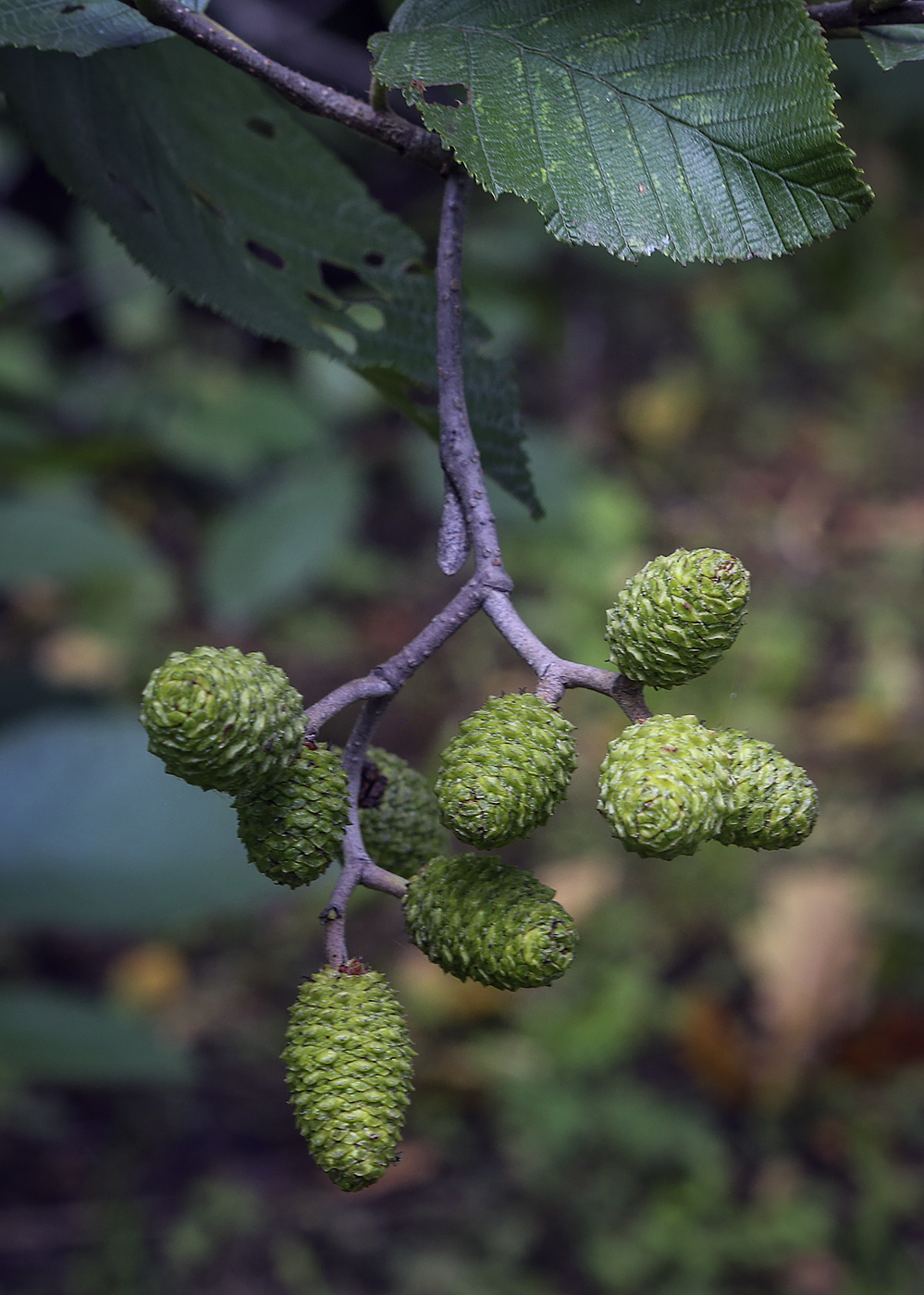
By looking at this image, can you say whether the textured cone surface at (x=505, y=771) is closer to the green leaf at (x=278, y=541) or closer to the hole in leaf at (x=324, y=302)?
the hole in leaf at (x=324, y=302)

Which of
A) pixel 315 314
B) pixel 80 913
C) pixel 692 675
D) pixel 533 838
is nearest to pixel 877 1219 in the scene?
pixel 533 838

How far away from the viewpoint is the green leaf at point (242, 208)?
4.50 feet

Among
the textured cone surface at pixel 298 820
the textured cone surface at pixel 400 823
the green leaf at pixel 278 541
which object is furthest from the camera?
the green leaf at pixel 278 541

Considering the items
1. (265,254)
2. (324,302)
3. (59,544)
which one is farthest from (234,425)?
(324,302)

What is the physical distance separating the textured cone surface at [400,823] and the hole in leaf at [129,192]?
758mm

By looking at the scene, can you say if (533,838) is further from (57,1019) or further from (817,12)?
(817,12)

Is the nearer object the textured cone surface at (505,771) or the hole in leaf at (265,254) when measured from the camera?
the textured cone surface at (505,771)

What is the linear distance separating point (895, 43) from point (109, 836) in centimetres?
208

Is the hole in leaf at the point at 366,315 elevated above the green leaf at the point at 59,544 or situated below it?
above

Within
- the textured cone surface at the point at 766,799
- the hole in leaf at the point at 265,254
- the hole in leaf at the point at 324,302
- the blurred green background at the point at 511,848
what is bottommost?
the blurred green background at the point at 511,848

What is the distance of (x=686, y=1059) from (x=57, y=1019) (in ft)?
6.13

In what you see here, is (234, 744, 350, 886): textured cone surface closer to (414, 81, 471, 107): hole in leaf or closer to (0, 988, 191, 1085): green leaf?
(414, 81, 471, 107): hole in leaf

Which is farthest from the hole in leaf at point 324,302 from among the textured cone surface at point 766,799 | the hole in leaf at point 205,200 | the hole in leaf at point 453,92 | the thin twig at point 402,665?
the textured cone surface at point 766,799

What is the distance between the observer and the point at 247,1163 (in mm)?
3264
